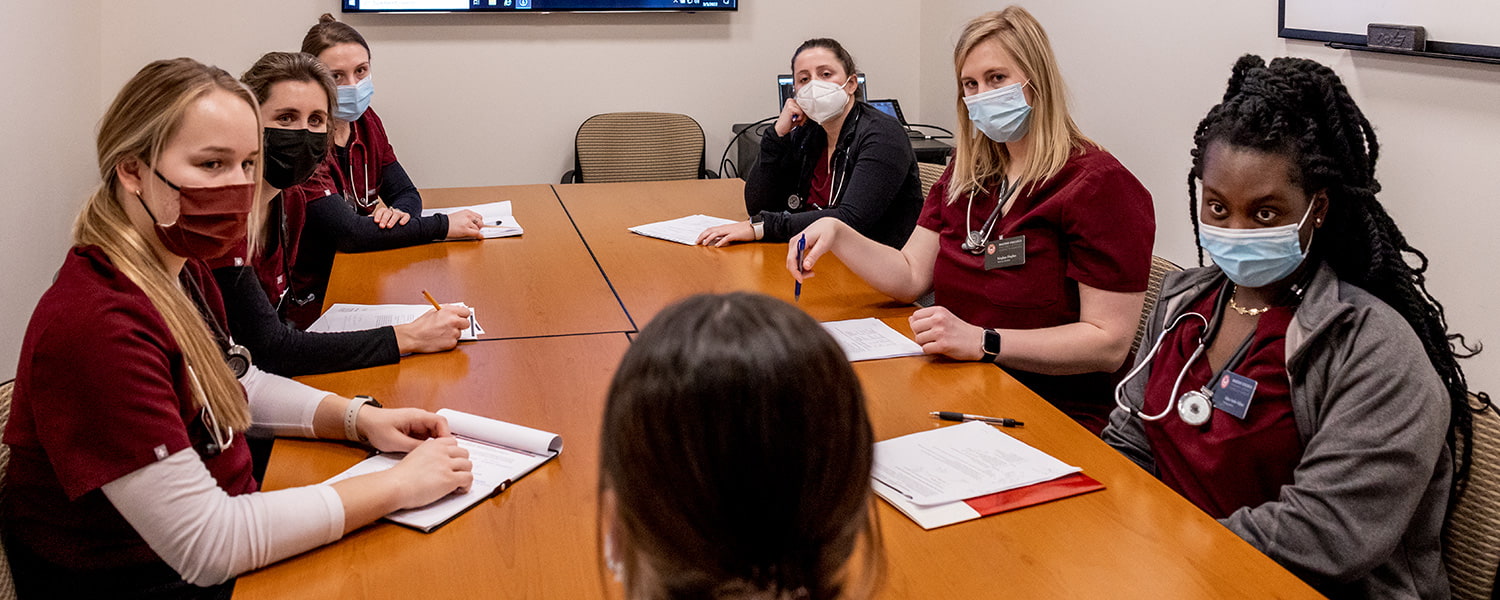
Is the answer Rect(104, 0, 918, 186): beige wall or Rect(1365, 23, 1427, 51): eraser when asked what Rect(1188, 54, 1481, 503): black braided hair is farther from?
Rect(104, 0, 918, 186): beige wall

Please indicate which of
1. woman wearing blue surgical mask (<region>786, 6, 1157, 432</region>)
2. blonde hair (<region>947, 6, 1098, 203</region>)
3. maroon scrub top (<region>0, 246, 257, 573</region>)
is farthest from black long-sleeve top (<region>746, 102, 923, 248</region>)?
maroon scrub top (<region>0, 246, 257, 573</region>)

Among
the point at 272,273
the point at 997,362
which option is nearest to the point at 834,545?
the point at 997,362

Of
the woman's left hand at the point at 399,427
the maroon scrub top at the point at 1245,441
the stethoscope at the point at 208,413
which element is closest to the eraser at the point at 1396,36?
the maroon scrub top at the point at 1245,441

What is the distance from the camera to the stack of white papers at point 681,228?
303cm

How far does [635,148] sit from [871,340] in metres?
3.05

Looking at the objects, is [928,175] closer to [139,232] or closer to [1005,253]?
[1005,253]

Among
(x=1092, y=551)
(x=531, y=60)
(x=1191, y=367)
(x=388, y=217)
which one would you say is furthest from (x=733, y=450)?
(x=531, y=60)

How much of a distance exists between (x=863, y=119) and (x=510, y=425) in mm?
1807

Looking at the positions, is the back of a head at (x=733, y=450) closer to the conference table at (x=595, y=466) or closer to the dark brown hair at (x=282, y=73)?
the conference table at (x=595, y=466)

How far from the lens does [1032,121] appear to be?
7.30 feet

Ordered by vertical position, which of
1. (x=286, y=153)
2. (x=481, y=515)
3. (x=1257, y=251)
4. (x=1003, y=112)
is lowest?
(x=481, y=515)

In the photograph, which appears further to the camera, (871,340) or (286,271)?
(286,271)

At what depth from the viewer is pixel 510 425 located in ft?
A: 5.29

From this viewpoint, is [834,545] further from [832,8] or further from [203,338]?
[832,8]
